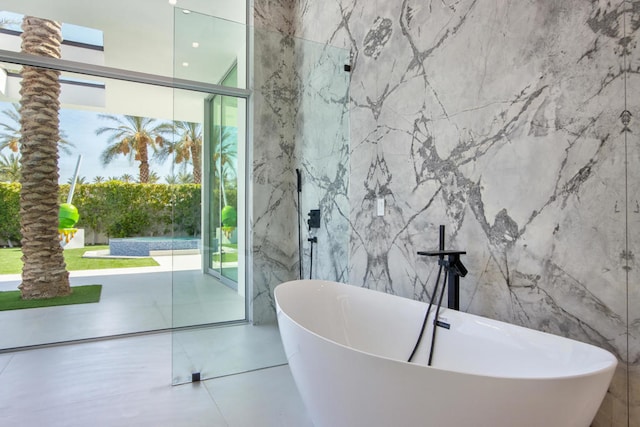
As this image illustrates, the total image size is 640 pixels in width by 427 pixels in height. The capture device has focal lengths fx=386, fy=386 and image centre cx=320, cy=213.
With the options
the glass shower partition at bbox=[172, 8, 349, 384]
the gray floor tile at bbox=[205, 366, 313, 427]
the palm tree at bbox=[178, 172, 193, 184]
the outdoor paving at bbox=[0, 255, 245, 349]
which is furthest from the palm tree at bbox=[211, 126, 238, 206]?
the gray floor tile at bbox=[205, 366, 313, 427]

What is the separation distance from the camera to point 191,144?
2.69 m

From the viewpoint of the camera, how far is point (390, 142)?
2549 millimetres

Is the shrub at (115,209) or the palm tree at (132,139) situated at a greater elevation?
the palm tree at (132,139)

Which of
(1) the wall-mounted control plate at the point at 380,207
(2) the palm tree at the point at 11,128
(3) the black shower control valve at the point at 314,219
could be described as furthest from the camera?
(2) the palm tree at the point at 11,128

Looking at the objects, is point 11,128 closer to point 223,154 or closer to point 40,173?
point 40,173

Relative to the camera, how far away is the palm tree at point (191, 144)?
2668 millimetres

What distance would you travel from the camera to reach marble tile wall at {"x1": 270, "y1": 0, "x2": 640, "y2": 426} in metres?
1.37

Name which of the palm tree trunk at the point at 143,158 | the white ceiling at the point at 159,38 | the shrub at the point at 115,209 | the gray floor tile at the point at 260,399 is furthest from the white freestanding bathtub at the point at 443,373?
the palm tree trunk at the point at 143,158

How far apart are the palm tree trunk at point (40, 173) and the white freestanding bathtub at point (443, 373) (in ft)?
9.83

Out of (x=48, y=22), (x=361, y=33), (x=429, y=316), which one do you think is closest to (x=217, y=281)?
(x=429, y=316)

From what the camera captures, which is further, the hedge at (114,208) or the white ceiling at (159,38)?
the hedge at (114,208)

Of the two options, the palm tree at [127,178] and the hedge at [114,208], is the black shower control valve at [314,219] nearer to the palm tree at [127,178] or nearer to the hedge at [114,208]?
the hedge at [114,208]

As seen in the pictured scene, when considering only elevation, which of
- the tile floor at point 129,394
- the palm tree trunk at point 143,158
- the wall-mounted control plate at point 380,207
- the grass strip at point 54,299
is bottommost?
the tile floor at point 129,394

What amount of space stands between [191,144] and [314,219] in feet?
3.57
